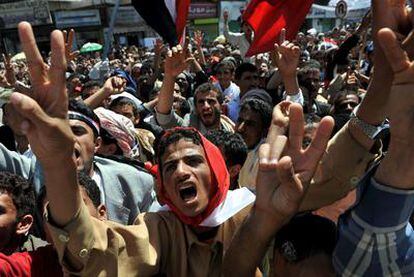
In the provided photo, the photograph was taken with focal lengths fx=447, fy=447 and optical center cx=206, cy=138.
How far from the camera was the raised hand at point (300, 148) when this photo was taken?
1.23 metres

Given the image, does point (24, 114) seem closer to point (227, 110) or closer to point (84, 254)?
point (84, 254)

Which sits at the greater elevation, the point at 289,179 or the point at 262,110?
the point at 289,179

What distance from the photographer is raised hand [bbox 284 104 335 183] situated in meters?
1.23

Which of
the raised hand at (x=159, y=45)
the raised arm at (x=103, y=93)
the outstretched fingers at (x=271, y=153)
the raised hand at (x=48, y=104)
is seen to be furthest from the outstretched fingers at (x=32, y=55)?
the raised hand at (x=159, y=45)

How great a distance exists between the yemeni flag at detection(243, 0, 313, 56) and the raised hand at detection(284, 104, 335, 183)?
8.07 ft

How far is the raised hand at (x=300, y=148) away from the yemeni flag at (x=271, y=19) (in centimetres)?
246

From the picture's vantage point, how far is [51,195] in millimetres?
1222

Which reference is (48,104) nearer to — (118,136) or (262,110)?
(118,136)

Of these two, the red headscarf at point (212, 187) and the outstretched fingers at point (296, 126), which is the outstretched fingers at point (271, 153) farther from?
the red headscarf at point (212, 187)

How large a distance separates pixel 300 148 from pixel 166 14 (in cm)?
300

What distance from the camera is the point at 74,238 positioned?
48.3 inches

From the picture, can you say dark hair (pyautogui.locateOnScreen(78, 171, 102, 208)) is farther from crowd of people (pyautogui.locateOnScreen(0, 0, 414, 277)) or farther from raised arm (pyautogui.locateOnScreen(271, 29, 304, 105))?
raised arm (pyautogui.locateOnScreen(271, 29, 304, 105))

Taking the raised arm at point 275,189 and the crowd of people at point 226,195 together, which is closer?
the crowd of people at point 226,195

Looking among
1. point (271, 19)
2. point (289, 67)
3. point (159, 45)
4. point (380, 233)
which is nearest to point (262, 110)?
point (289, 67)
